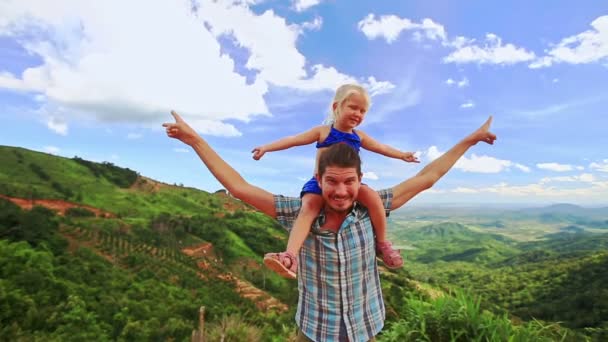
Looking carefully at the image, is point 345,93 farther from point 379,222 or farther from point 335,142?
point 379,222

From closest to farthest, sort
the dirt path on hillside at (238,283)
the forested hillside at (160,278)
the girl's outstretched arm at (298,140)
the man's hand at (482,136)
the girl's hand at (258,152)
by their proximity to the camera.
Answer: the man's hand at (482,136)
the girl's hand at (258,152)
the girl's outstretched arm at (298,140)
the forested hillside at (160,278)
the dirt path on hillside at (238,283)

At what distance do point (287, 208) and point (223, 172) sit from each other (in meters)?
0.31

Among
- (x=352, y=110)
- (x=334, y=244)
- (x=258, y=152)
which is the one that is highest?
(x=352, y=110)

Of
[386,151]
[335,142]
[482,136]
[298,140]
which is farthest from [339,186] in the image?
[386,151]

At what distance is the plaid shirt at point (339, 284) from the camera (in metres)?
1.36

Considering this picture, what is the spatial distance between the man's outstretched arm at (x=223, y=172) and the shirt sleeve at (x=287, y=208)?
0.07ft

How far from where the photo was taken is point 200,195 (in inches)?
2483

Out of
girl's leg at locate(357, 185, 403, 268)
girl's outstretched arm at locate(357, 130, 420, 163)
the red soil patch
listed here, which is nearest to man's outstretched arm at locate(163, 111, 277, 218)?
girl's leg at locate(357, 185, 403, 268)

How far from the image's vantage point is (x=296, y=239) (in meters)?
1.39

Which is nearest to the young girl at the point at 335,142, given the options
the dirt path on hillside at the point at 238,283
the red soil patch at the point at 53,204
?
the dirt path on hillside at the point at 238,283

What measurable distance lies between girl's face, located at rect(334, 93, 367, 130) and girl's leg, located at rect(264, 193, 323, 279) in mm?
512

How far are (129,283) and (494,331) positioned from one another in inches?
986

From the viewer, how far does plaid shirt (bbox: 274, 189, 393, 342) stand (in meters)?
1.36

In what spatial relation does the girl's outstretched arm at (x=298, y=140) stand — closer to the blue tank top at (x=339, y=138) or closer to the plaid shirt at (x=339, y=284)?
the blue tank top at (x=339, y=138)
